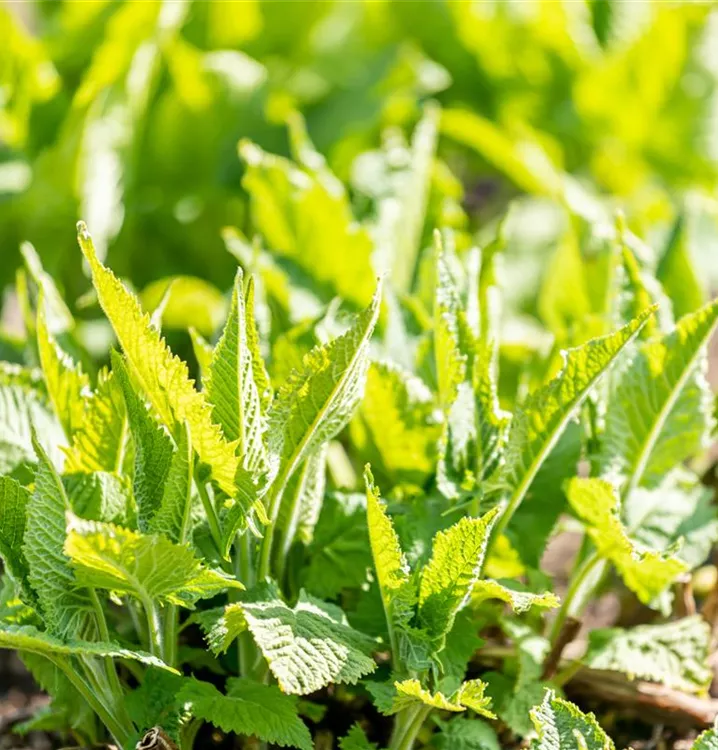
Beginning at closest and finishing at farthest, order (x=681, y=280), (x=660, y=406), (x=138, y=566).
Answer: (x=138, y=566)
(x=660, y=406)
(x=681, y=280)

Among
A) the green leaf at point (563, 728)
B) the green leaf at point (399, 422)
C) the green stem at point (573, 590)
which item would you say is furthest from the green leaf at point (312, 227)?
the green leaf at point (563, 728)

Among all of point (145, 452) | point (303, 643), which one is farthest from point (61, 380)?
point (303, 643)

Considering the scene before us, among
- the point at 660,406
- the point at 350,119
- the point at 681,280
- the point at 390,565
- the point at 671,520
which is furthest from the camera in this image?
the point at 350,119

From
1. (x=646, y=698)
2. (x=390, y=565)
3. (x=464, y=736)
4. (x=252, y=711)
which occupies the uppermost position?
(x=390, y=565)

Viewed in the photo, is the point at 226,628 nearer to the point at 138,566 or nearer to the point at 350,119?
the point at 138,566

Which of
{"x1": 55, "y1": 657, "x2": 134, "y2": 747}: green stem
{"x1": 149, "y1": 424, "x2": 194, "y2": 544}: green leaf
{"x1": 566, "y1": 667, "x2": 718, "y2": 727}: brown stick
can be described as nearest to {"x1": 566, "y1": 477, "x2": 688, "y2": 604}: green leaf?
{"x1": 566, "y1": 667, "x2": 718, "y2": 727}: brown stick

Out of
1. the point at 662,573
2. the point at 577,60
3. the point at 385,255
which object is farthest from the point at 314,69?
the point at 662,573

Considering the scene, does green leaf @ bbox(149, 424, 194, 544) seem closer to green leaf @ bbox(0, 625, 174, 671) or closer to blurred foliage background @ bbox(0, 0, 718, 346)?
green leaf @ bbox(0, 625, 174, 671)
